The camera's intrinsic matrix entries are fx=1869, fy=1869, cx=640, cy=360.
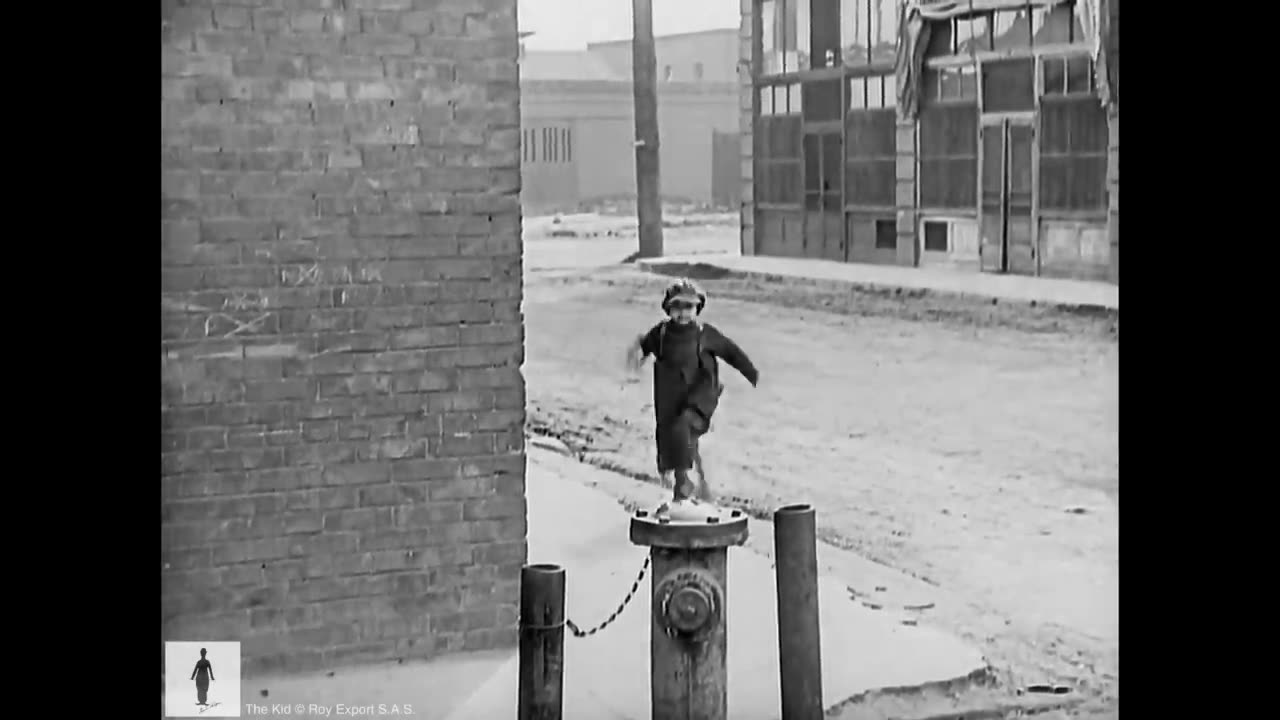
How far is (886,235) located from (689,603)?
1476cm

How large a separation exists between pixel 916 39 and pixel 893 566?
1092 cm

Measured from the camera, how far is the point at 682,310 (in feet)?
20.1

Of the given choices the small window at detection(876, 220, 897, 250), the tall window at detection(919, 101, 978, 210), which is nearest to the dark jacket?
the tall window at detection(919, 101, 978, 210)

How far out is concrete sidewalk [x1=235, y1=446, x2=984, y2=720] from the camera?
6168 millimetres

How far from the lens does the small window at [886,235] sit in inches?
781

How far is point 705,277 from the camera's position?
20.4 m

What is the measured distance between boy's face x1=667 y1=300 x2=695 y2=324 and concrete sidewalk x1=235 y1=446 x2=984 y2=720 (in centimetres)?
129

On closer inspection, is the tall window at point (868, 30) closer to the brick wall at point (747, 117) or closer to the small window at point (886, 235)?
the small window at point (886, 235)

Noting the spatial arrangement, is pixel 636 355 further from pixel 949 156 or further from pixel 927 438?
pixel 949 156

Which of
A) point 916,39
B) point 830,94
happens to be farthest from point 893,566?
point 830,94

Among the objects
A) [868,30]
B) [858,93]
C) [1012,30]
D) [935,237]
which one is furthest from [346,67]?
→ [858,93]
